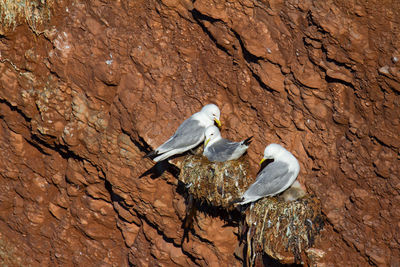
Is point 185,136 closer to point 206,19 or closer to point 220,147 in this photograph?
point 220,147

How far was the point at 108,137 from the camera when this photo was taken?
8711mm

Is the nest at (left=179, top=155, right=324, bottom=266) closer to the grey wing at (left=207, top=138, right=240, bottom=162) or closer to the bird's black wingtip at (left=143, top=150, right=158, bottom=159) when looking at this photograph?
the grey wing at (left=207, top=138, right=240, bottom=162)

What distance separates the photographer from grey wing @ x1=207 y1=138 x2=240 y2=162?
7.51 m

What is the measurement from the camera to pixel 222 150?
754cm

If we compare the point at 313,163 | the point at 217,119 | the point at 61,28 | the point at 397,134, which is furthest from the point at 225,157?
the point at 61,28

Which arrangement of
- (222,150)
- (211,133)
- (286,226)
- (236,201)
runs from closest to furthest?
(286,226), (236,201), (222,150), (211,133)

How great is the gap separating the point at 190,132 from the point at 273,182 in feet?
4.64

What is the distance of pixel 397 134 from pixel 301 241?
1.87 meters

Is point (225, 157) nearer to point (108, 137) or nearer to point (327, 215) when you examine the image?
point (327, 215)

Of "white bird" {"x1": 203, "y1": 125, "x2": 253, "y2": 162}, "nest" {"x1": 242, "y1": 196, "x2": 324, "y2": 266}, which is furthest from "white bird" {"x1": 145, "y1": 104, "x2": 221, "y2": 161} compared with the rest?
"nest" {"x1": 242, "y1": 196, "x2": 324, "y2": 266}

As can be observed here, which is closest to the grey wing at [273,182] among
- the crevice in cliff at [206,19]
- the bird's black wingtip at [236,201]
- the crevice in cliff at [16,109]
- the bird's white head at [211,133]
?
the bird's black wingtip at [236,201]

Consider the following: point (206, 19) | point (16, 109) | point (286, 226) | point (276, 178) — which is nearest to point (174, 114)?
point (206, 19)

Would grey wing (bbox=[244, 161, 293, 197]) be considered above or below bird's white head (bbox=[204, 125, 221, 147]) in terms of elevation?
above

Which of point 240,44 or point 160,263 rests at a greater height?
point 240,44
